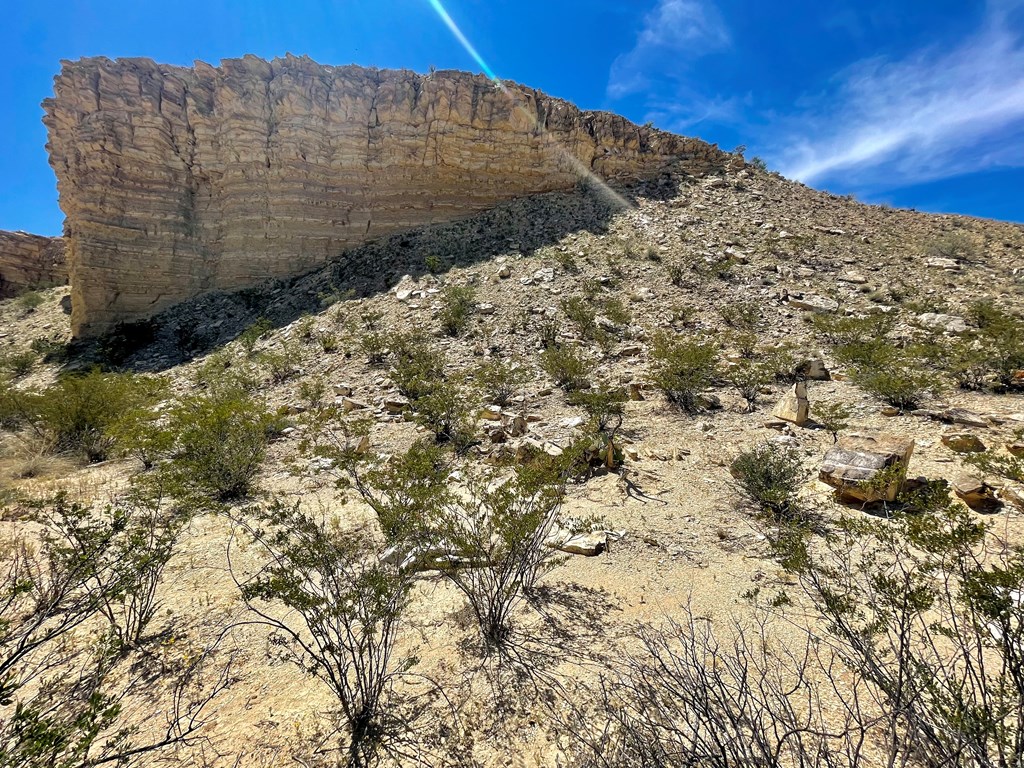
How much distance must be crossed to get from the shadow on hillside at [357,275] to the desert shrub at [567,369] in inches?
304

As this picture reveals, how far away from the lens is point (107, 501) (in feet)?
18.6

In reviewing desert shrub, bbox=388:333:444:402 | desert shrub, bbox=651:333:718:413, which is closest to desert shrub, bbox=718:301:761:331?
desert shrub, bbox=651:333:718:413

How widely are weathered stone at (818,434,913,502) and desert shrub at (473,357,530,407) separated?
564 centimetres

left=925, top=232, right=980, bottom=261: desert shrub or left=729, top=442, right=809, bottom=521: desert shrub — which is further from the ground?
left=925, top=232, right=980, bottom=261: desert shrub

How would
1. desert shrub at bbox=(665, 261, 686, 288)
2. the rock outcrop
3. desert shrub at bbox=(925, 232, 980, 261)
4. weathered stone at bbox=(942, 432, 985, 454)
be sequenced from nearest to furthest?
weathered stone at bbox=(942, 432, 985, 454) < desert shrub at bbox=(665, 261, 686, 288) < desert shrub at bbox=(925, 232, 980, 261) < the rock outcrop

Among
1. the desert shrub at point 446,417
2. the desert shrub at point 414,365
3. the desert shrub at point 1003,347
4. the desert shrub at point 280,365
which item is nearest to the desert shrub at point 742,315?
the desert shrub at point 1003,347

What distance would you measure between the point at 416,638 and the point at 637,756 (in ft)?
6.19

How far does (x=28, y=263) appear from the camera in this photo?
25516mm

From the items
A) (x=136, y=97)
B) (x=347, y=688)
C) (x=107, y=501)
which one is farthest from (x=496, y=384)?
(x=136, y=97)

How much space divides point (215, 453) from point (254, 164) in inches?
630

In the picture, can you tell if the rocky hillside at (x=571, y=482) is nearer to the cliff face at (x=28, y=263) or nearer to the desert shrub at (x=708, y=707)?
the desert shrub at (x=708, y=707)

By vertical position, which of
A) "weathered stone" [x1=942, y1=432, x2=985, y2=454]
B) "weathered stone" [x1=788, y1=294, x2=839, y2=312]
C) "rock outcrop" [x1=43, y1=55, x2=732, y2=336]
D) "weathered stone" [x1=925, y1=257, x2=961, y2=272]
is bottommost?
"weathered stone" [x1=942, y1=432, x2=985, y2=454]

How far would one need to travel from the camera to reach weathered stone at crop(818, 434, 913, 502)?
171 inches

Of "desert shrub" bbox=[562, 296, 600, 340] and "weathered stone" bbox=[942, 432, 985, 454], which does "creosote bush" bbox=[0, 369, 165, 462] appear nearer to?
"desert shrub" bbox=[562, 296, 600, 340]
